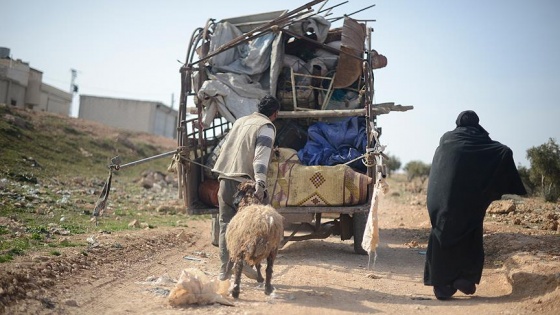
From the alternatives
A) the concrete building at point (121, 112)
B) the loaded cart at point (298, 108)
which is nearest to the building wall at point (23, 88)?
the concrete building at point (121, 112)

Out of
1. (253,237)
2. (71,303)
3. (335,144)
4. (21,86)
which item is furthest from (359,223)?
(21,86)

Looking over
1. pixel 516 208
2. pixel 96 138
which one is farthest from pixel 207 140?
pixel 96 138

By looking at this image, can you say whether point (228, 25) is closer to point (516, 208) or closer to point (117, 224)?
point (117, 224)

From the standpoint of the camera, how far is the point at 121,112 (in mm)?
45781

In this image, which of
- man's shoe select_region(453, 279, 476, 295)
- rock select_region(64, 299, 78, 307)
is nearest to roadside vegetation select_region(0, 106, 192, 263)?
rock select_region(64, 299, 78, 307)

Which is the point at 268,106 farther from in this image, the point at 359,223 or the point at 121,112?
the point at 121,112

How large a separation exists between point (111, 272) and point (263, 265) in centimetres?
213

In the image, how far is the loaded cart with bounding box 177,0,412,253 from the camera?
24.0ft

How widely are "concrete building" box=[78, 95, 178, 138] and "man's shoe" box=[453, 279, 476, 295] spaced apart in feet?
140

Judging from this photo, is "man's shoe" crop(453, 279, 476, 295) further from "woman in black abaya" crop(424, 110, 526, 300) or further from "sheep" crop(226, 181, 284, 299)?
"sheep" crop(226, 181, 284, 299)

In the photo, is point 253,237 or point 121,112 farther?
point 121,112

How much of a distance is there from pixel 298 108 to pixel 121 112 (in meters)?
40.7

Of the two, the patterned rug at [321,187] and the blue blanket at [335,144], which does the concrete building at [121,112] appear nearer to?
the blue blanket at [335,144]

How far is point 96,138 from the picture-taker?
28.5 meters
